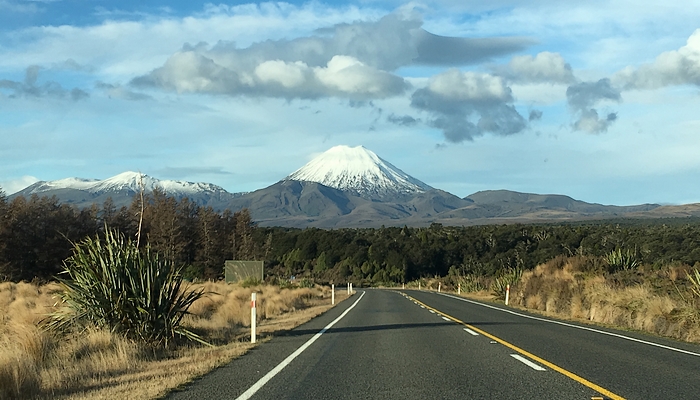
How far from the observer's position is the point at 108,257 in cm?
1366

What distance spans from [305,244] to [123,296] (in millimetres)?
99393

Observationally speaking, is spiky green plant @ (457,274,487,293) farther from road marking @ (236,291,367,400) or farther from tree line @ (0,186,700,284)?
road marking @ (236,291,367,400)

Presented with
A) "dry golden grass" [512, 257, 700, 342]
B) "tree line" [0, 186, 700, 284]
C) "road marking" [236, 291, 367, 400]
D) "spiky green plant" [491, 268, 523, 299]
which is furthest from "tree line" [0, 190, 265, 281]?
"road marking" [236, 291, 367, 400]

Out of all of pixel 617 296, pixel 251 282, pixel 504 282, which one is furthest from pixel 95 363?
pixel 251 282

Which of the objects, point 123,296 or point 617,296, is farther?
point 617,296

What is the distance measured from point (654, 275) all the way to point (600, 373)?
1806 centimetres

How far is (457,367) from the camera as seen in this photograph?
10.4 meters

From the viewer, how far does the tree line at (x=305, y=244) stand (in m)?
51.2

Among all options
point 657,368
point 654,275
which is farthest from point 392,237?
point 657,368

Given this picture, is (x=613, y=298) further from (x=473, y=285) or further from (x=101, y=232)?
(x=101, y=232)

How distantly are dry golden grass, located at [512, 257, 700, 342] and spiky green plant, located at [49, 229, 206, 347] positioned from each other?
12.2 m

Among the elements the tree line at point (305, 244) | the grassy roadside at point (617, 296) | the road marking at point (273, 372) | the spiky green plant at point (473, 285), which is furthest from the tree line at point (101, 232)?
the spiky green plant at point (473, 285)

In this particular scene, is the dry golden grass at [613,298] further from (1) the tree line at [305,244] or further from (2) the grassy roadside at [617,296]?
(1) the tree line at [305,244]

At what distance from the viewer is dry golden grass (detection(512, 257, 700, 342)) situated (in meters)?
17.6
